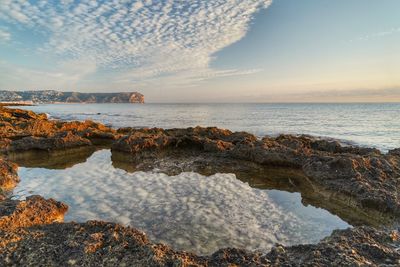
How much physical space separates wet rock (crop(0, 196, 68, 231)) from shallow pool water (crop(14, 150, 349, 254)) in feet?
1.13

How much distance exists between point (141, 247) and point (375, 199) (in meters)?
5.92

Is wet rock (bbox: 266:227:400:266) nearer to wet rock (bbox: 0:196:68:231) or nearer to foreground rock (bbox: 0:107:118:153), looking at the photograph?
wet rock (bbox: 0:196:68:231)

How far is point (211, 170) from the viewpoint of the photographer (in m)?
10.7

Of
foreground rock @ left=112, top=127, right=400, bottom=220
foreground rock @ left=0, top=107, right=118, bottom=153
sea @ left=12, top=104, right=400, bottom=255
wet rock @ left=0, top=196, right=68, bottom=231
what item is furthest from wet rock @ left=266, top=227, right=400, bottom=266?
foreground rock @ left=0, top=107, right=118, bottom=153

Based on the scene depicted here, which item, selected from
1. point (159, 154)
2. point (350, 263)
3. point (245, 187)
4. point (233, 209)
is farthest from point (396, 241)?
point (159, 154)

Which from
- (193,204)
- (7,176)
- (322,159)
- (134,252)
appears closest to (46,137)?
(7,176)

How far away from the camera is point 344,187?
26.2ft

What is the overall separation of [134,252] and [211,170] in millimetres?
A: 6568

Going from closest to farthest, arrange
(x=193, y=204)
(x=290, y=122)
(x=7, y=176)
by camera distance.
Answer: (x=193, y=204) < (x=7, y=176) < (x=290, y=122)

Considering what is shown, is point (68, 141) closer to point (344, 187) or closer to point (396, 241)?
point (344, 187)

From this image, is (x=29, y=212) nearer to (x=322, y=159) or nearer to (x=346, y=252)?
(x=346, y=252)

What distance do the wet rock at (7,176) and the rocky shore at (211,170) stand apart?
0.03m

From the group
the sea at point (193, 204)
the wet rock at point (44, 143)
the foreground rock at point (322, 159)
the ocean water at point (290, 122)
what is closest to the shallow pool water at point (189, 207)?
the sea at point (193, 204)

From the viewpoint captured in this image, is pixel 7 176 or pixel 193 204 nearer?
pixel 193 204
